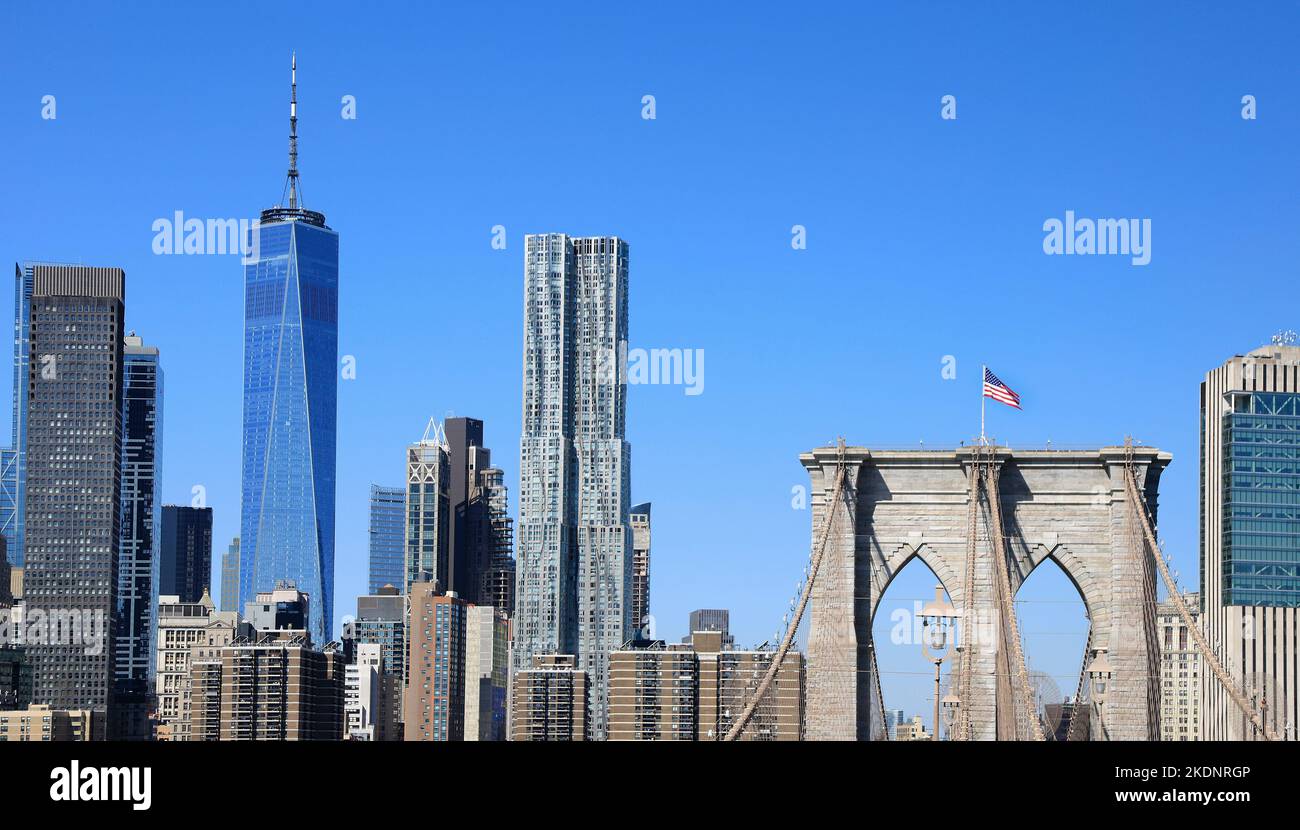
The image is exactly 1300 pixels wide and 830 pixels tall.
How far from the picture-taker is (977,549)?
75812 mm

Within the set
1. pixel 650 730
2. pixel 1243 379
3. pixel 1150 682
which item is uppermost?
pixel 1243 379

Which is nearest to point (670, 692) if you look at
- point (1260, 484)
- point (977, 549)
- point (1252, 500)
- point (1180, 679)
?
point (1180, 679)

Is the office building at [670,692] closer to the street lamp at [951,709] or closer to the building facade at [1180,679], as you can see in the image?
the building facade at [1180,679]

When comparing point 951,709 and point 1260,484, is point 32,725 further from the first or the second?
point 951,709

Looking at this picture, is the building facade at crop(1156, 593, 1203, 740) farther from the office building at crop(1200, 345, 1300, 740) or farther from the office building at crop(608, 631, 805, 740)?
the office building at crop(608, 631, 805, 740)

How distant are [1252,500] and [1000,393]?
4657 inches

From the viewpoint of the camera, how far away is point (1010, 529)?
7631cm

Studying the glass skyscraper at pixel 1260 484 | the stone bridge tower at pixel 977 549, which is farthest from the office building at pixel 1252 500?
the stone bridge tower at pixel 977 549

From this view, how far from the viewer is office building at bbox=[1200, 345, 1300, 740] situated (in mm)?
178125

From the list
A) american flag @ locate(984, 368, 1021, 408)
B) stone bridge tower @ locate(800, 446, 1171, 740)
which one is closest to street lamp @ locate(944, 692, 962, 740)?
stone bridge tower @ locate(800, 446, 1171, 740)
